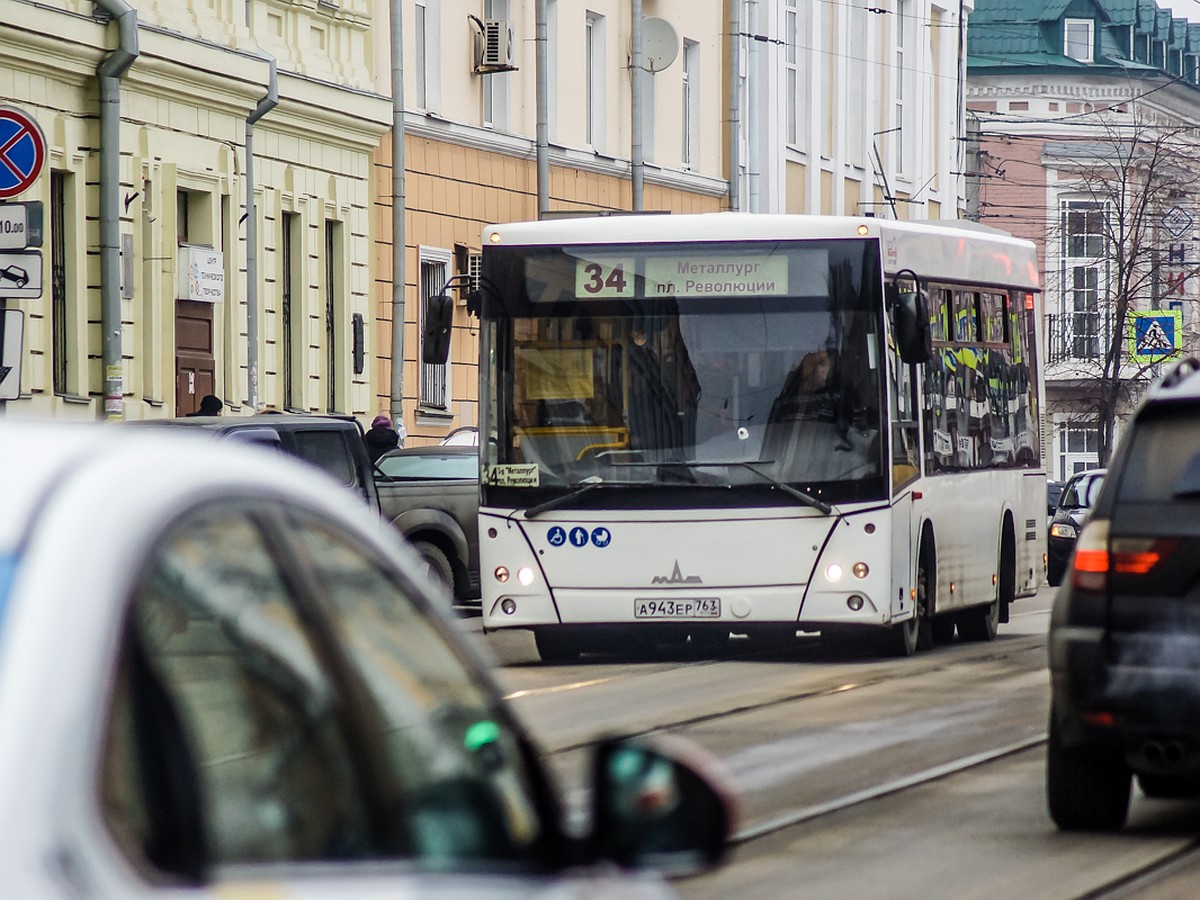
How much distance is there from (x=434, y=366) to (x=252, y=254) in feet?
18.3

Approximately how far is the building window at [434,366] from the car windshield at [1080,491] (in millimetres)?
8516

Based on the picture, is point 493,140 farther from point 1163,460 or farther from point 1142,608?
point 1142,608

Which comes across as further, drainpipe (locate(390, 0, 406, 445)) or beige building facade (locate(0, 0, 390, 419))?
drainpipe (locate(390, 0, 406, 445))

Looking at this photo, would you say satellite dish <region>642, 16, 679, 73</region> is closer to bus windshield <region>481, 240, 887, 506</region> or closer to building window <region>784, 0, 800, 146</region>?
building window <region>784, 0, 800, 146</region>

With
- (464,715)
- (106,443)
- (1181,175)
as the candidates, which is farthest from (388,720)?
(1181,175)

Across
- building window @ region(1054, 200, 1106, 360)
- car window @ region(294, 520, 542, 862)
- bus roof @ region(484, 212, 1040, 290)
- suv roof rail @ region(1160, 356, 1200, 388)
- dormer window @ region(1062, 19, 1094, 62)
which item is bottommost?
car window @ region(294, 520, 542, 862)

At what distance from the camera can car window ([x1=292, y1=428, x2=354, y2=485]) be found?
17000mm

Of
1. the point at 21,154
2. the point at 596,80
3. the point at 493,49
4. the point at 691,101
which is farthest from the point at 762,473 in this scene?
the point at 691,101

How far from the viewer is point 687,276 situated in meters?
16.1

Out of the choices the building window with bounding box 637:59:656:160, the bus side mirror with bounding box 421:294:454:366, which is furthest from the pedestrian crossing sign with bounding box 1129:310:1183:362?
the bus side mirror with bounding box 421:294:454:366

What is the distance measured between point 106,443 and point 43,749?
0.47 metres

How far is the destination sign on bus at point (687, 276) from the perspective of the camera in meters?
16.1

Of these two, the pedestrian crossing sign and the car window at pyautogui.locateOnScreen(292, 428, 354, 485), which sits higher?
the pedestrian crossing sign

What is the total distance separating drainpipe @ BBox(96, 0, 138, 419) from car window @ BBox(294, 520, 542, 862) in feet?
68.2
